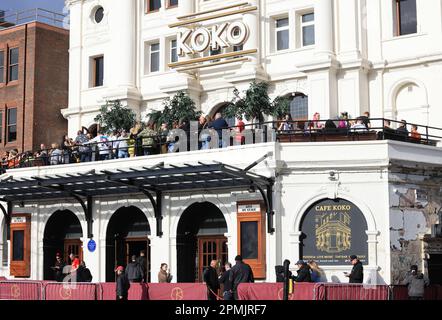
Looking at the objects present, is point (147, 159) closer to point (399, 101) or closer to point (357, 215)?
point (357, 215)

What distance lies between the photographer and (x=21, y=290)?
94.8 feet

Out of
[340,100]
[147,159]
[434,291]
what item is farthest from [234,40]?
[434,291]

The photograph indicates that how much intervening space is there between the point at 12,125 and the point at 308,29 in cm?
1836

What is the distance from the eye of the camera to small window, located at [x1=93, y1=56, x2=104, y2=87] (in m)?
47.1

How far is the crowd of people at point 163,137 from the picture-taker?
101 ft

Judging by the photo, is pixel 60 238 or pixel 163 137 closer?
pixel 163 137

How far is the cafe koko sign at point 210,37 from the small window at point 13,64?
464 inches

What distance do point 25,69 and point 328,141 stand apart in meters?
23.7

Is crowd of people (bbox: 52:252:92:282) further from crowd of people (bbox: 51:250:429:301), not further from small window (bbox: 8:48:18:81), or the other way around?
small window (bbox: 8:48:18:81)

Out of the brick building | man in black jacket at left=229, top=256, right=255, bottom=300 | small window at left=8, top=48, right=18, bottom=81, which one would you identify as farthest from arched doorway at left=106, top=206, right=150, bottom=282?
small window at left=8, top=48, right=18, bottom=81

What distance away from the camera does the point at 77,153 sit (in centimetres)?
3594

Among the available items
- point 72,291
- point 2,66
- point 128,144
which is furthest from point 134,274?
point 2,66

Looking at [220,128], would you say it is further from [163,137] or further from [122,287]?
[122,287]

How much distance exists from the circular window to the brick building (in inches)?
148
